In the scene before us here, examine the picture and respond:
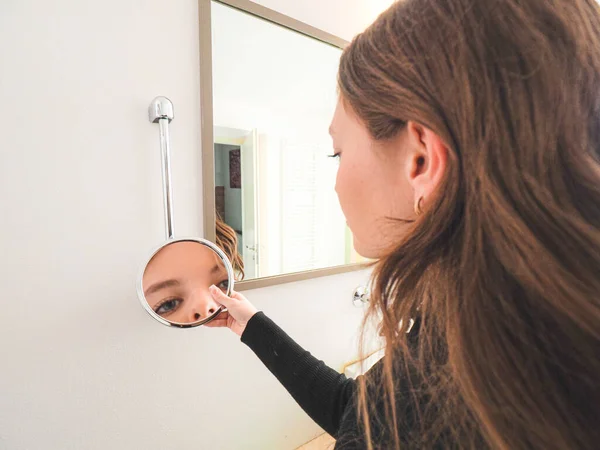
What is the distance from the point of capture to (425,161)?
0.33m

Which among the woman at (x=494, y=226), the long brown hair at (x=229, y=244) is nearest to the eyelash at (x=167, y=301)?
the long brown hair at (x=229, y=244)

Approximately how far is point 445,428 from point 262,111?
63cm

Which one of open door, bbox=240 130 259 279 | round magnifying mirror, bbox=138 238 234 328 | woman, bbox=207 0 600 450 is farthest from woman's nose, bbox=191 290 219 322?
woman, bbox=207 0 600 450

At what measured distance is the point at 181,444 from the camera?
2.08 ft

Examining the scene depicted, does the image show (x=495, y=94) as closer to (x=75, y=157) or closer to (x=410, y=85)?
(x=410, y=85)

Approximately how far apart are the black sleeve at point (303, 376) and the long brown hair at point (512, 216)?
25 cm

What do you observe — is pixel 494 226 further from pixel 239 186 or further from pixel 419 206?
pixel 239 186

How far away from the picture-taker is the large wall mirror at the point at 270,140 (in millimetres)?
607

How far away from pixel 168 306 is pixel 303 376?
275 mm

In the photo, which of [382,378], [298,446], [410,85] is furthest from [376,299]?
[298,446]

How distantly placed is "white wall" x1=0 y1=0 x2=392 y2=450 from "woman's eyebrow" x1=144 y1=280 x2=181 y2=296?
44 mm

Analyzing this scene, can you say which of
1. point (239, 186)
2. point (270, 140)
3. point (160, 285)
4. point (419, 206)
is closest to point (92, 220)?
point (160, 285)

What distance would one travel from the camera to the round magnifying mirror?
1.77 feet

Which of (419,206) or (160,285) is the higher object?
(419,206)
